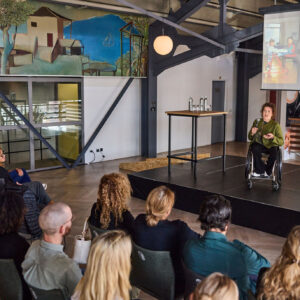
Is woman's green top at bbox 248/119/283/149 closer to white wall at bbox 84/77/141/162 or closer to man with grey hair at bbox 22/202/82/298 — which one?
man with grey hair at bbox 22/202/82/298

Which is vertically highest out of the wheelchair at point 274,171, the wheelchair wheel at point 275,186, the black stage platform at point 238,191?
the wheelchair at point 274,171

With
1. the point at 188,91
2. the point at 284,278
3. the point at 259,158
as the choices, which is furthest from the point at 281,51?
the point at 284,278

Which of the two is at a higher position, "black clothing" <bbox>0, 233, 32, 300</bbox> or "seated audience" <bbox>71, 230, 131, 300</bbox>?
"seated audience" <bbox>71, 230, 131, 300</bbox>

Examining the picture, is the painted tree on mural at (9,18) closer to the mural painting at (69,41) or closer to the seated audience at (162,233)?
the mural painting at (69,41)

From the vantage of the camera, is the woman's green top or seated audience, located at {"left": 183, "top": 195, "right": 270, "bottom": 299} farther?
the woman's green top

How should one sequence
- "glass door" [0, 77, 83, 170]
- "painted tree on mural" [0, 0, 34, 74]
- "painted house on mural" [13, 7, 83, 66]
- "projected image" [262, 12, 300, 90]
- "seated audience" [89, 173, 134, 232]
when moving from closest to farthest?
1. "seated audience" [89, 173, 134, 232]
2. "projected image" [262, 12, 300, 90]
3. "painted tree on mural" [0, 0, 34, 74]
4. "painted house on mural" [13, 7, 83, 66]
5. "glass door" [0, 77, 83, 170]

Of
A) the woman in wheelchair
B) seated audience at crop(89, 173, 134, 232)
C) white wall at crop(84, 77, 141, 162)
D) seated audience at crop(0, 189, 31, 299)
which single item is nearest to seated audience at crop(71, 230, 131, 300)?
seated audience at crop(0, 189, 31, 299)

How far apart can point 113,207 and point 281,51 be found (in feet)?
16.9

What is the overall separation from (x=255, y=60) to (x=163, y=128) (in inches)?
152

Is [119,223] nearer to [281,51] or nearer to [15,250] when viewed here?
[15,250]

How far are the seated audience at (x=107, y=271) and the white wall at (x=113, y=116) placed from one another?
741cm

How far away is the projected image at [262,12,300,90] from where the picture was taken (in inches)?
270

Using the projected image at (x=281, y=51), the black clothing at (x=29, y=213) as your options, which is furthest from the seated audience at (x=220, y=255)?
the projected image at (x=281, y=51)

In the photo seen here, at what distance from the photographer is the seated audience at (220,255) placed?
7.54 feet
